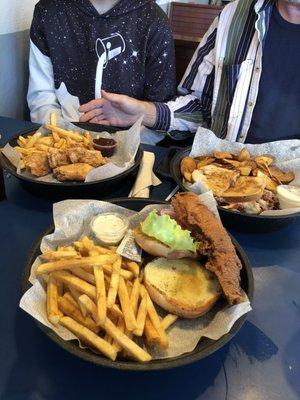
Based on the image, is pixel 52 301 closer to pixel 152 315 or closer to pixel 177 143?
pixel 152 315

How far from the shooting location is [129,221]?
1073mm

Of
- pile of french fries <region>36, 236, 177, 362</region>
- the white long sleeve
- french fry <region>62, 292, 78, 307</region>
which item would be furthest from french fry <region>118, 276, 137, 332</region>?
the white long sleeve

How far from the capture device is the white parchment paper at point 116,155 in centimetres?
129

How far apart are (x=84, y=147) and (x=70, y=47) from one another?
3.31 ft

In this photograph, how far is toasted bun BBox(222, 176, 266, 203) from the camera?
1229mm

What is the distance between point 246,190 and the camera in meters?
1.26

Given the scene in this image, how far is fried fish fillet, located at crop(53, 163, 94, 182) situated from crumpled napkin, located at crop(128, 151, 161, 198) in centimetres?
18

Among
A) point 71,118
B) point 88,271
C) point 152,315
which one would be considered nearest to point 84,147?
point 71,118

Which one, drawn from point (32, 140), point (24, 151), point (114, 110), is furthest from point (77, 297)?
point (114, 110)

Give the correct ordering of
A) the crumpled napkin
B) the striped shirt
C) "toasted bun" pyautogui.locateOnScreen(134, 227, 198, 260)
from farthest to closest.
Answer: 1. the striped shirt
2. the crumpled napkin
3. "toasted bun" pyautogui.locateOnScreen(134, 227, 198, 260)

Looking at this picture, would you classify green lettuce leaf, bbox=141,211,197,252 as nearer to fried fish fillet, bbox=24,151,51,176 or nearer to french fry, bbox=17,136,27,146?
fried fish fillet, bbox=24,151,51,176

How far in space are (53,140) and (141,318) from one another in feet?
3.20

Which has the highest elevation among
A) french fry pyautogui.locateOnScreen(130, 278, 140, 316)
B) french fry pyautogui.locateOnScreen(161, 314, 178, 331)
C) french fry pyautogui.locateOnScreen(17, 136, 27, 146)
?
french fry pyautogui.locateOnScreen(17, 136, 27, 146)

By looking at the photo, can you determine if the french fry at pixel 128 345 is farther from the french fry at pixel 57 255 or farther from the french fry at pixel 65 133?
the french fry at pixel 65 133
